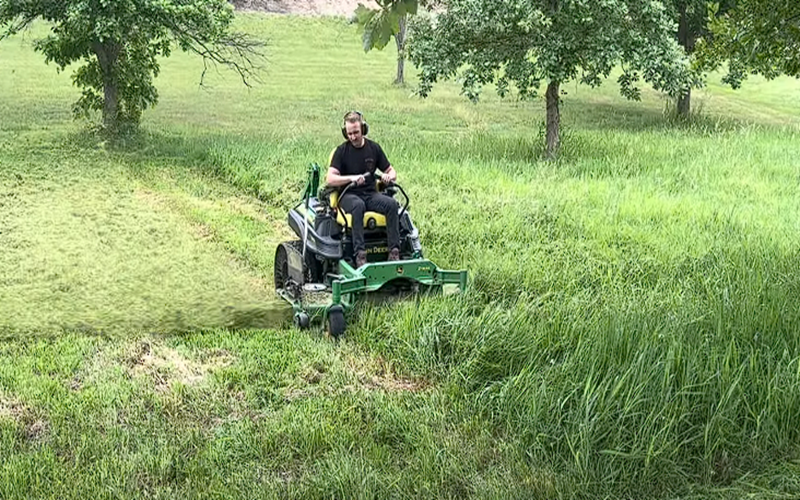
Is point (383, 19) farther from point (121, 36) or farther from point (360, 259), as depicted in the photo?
point (121, 36)

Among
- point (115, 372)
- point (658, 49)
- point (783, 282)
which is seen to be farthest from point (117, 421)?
point (658, 49)

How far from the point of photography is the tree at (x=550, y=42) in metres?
12.3

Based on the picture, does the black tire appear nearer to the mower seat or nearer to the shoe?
the mower seat

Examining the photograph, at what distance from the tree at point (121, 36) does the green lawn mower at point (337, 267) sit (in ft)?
23.8

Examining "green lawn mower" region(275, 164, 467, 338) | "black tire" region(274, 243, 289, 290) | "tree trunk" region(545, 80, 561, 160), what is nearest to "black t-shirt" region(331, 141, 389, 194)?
"green lawn mower" region(275, 164, 467, 338)

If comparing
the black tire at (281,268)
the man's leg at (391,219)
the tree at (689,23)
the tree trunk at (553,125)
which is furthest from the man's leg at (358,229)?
the tree at (689,23)

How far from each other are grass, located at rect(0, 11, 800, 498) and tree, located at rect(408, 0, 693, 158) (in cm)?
162

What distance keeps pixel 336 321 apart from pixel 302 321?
1.18ft

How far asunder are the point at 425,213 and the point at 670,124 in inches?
484

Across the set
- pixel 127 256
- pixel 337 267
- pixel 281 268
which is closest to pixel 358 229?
pixel 337 267

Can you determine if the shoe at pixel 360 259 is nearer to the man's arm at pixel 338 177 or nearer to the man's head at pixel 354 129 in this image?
the man's arm at pixel 338 177

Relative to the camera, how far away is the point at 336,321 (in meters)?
5.57

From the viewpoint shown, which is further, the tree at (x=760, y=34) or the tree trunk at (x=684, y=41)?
the tree trunk at (x=684, y=41)

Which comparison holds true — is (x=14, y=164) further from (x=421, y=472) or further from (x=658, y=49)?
(x=421, y=472)
